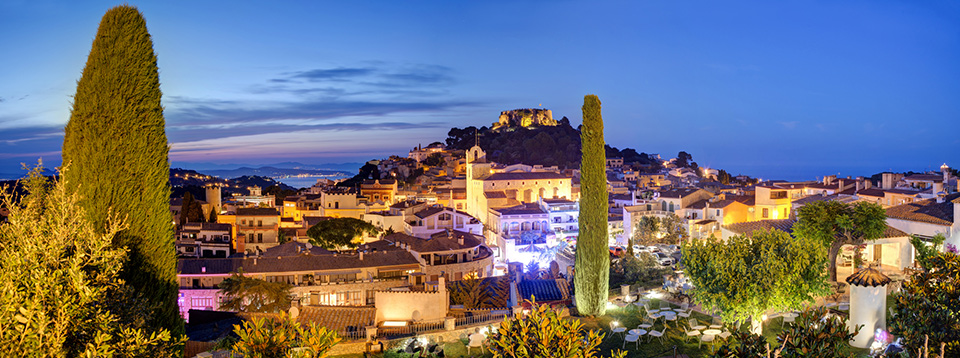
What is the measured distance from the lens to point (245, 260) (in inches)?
1156

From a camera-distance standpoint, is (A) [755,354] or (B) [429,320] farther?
(B) [429,320]

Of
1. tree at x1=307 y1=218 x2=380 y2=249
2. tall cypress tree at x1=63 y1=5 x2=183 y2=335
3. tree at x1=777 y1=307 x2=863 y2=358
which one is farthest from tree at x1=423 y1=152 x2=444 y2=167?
tree at x1=777 y1=307 x2=863 y2=358

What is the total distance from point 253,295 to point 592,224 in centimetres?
1473

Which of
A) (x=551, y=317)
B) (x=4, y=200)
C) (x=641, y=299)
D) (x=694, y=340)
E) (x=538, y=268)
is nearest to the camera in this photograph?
(x=4, y=200)

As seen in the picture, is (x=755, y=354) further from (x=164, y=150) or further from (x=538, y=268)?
(x=538, y=268)

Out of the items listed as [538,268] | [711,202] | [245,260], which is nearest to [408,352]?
[245,260]

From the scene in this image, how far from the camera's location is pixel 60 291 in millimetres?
5617

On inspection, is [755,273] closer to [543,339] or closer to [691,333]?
[691,333]

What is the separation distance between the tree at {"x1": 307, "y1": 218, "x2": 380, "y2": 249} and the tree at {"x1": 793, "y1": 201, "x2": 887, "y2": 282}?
2961cm

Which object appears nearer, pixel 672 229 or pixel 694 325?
pixel 694 325

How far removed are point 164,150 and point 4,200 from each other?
99.2 inches

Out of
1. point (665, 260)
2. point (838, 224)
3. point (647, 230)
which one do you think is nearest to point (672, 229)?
point (647, 230)

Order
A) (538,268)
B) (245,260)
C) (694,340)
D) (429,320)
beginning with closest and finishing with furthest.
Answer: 1. (694,340)
2. (429,320)
3. (245,260)
4. (538,268)

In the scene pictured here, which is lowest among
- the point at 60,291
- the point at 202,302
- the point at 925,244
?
the point at 202,302
